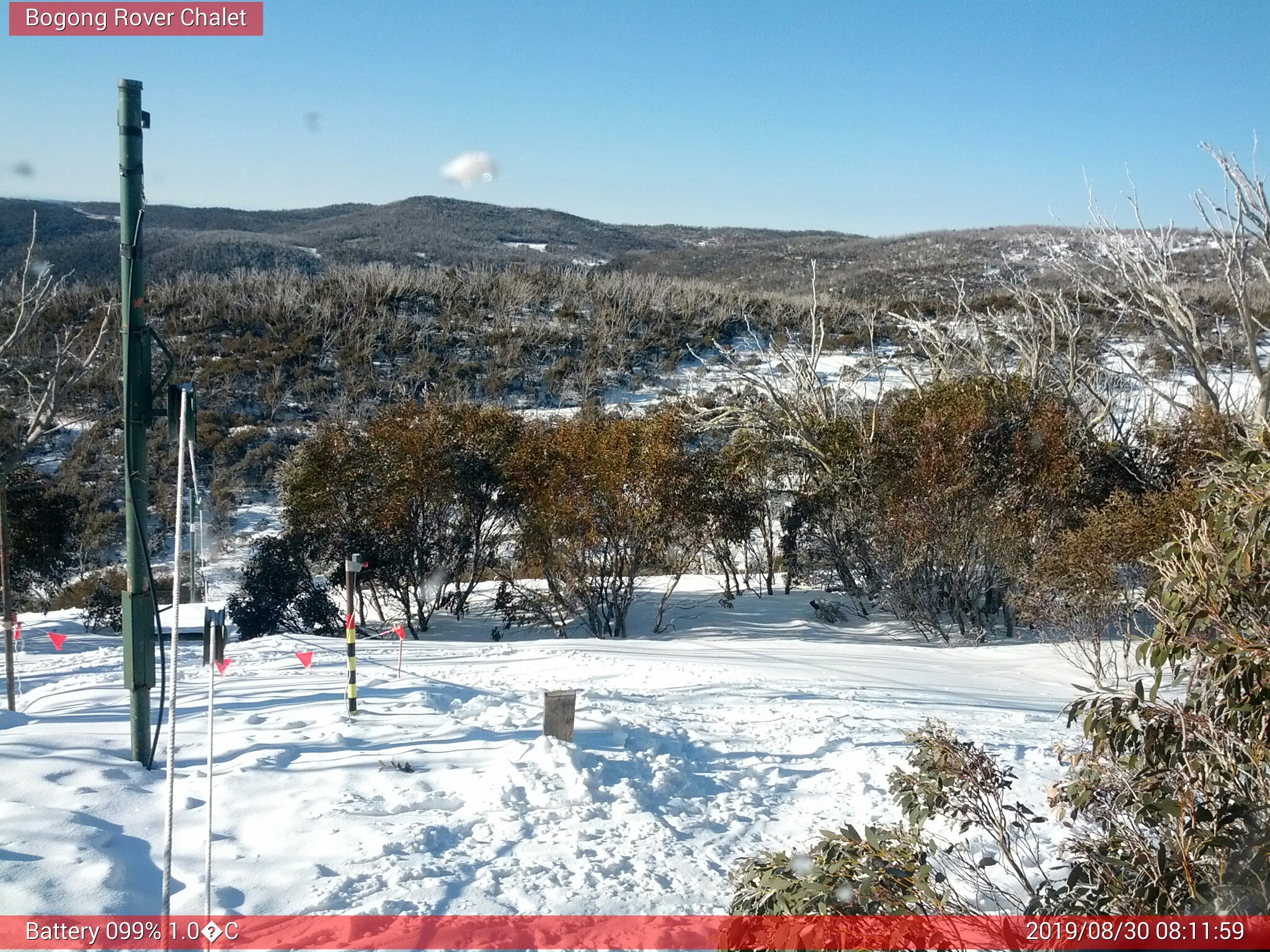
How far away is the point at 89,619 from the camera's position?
643 inches

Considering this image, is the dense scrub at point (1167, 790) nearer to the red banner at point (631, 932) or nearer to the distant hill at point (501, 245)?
the red banner at point (631, 932)

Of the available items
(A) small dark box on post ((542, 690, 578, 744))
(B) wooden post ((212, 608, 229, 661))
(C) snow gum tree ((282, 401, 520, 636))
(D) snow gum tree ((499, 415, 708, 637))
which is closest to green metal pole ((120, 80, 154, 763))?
(B) wooden post ((212, 608, 229, 661))

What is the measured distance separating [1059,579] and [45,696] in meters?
11.8

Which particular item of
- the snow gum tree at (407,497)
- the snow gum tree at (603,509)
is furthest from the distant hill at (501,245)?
the snow gum tree at (603,509)

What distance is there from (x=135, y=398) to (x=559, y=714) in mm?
3359

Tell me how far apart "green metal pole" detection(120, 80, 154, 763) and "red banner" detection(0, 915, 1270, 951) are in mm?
1735

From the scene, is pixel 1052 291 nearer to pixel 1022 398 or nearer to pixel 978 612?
pixel 1022 398

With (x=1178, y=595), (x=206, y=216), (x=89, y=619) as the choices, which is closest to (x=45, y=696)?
(x=1178, y=595)

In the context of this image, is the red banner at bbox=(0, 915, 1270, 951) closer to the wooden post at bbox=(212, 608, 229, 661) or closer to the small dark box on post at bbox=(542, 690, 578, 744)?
the wooden post at bbox=(212, 608, 229, 661)

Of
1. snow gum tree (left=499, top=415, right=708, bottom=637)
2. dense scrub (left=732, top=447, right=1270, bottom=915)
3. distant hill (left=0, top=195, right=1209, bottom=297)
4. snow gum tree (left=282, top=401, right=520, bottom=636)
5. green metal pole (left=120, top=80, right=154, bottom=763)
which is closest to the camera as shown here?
dense scrub (left=732, top=447, right=1270, bottom=915)

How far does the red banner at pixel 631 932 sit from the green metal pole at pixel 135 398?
5.69 feet

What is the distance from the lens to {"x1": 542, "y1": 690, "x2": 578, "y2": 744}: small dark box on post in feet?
21.0

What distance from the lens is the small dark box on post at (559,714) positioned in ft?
21.0

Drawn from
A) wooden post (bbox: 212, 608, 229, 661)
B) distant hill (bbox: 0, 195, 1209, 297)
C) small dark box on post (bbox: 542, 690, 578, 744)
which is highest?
distant hill (bbox: 0, 195, 1209, 297)
